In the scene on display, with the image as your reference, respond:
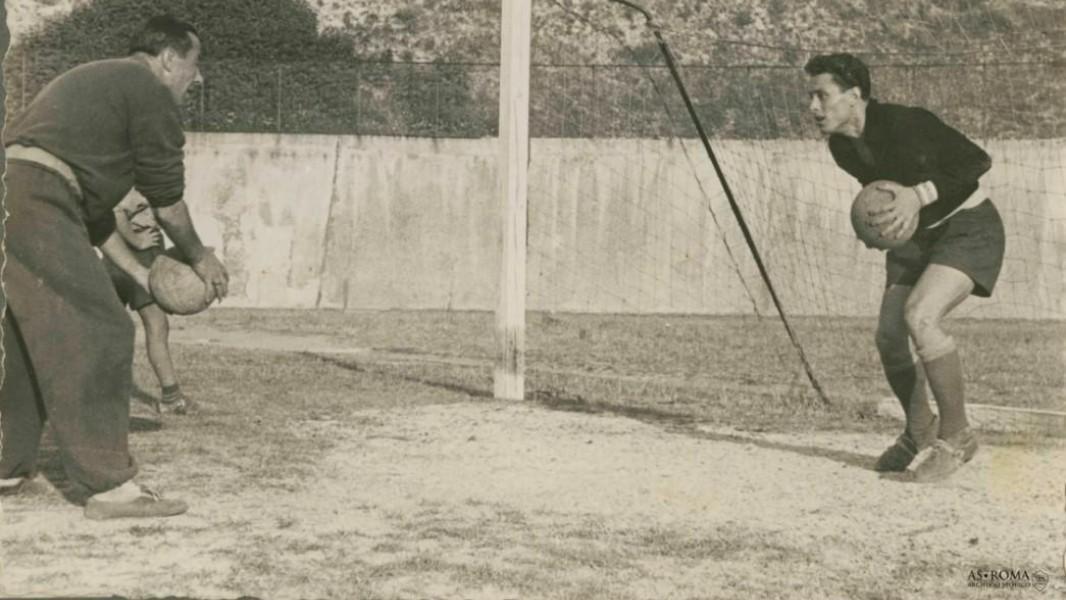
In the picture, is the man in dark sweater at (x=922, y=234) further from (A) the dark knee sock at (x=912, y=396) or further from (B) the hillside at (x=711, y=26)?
(B) the hillside at (x=711, y=26)

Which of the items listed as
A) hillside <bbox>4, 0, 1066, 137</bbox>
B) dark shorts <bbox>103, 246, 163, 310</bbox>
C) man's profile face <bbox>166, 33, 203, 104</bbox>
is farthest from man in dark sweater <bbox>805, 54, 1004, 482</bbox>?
hillside <bbox>4, 0, 1066, 137</bbox>

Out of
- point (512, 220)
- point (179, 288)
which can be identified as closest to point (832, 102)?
point (512, 220)

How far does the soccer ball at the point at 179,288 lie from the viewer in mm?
5980

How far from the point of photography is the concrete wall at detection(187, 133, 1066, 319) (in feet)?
56.4

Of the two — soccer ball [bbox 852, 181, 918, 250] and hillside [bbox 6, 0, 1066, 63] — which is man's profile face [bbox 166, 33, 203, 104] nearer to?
soccer ball [bbox 852, 181, 918, 250]

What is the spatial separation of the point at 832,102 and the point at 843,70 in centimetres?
16

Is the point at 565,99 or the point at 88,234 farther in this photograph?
the point at 565,99

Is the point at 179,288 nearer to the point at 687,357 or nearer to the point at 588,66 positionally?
the point at 687,357

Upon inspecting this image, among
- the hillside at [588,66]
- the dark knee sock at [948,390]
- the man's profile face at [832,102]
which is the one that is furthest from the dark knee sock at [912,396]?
the hillside at [588,66]

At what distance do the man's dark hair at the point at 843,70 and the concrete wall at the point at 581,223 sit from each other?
35.0 feet

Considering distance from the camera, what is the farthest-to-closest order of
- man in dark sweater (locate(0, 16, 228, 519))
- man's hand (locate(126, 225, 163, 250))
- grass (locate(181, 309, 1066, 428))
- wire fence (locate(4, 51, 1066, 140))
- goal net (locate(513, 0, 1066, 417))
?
1. wire fence (locate(4, 51, 1066, 140))
2. goal net (locate(513, 0, 1066, 417))
3. grass (locate(181, 309, 1066, 428))
4. man's hand (locate(126, 225, 163, 250))
5. man in dark sweater (locate(0, 16, 228, 519))

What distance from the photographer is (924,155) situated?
259 inches

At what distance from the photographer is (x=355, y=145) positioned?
1777 centimetres

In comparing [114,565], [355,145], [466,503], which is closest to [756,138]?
[355,145]
